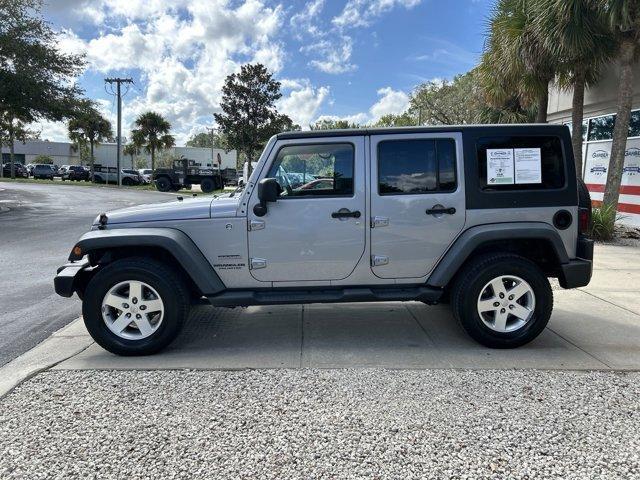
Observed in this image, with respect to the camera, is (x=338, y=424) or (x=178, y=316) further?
(x=178, y=316)

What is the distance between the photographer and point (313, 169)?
399cm

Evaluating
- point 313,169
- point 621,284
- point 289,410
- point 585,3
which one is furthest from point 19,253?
point 585,3

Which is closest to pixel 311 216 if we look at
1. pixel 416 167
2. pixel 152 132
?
pixel 416 167

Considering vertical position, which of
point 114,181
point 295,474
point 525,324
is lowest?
point 295,474

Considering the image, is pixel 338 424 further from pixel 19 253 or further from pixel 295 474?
pixel 19 253

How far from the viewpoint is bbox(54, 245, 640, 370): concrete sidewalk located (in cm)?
378

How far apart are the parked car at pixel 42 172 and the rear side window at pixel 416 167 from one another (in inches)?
2083

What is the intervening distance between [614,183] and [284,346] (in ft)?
29.7

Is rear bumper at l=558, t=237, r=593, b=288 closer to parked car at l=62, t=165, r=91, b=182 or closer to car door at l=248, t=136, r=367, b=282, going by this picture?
car door at l=248, t=136, r=367, b=282

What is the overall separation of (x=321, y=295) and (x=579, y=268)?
2.23 metres

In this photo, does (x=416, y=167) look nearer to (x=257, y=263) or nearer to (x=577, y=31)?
(x=257, y=263)

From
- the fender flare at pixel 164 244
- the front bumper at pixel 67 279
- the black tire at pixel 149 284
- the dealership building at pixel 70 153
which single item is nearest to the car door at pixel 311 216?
the fender flare at pixel 164 244

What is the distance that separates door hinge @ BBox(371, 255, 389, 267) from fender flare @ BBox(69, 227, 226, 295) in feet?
4.54

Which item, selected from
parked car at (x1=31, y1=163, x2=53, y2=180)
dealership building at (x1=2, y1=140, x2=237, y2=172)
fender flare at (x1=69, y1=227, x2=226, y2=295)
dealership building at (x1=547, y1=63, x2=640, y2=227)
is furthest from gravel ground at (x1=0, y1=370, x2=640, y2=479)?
dealership building at (x1=2, y1=140, x2=237, y2=172)
